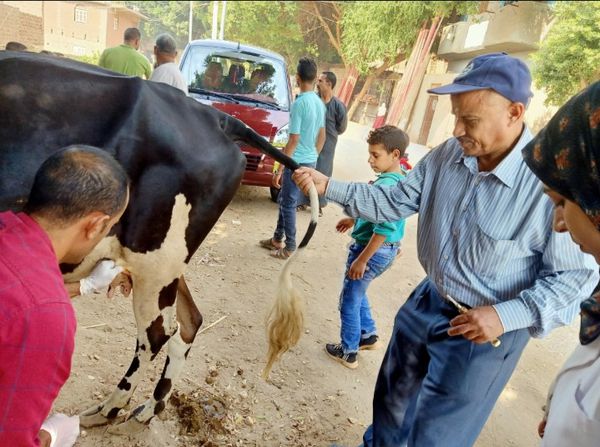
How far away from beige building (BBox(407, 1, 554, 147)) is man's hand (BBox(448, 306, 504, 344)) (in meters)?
11.4

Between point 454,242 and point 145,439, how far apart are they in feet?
6.11

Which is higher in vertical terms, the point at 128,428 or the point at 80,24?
the point at 80,24

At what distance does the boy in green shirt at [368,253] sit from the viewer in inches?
114

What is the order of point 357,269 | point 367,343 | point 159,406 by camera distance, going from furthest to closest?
point 367,343, point 357,269, point 159,406

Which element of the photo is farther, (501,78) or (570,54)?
(570,54)

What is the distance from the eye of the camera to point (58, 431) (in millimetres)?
1385

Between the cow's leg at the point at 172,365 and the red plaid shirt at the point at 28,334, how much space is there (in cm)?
146

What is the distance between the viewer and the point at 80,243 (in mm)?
1308

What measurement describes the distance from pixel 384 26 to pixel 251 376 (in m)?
17.1

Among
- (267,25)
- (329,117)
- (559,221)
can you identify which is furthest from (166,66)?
(267,25)

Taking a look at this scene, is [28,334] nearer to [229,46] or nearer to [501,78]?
[501,78]

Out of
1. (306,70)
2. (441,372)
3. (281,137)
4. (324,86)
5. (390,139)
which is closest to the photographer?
(441,372)

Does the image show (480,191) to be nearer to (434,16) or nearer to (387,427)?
(387,427)

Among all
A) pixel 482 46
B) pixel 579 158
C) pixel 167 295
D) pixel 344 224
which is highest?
pixel 482 46
